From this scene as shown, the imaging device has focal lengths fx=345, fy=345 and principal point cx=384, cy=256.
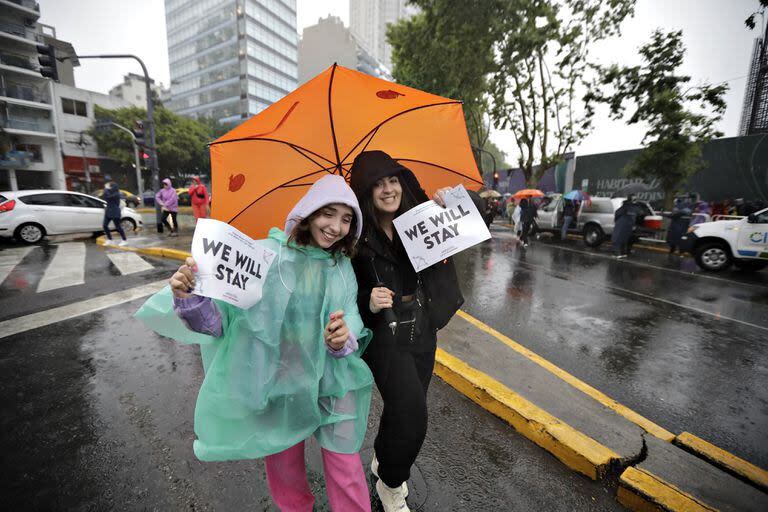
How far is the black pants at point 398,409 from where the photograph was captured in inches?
63.4

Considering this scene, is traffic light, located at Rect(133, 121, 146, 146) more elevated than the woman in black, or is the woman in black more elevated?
traffic light, located at Rect(133, 121, 146, 146)

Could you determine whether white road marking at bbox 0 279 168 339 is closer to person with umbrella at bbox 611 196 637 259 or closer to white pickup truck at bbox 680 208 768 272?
person with umbrella at bbox 611 196 637 259

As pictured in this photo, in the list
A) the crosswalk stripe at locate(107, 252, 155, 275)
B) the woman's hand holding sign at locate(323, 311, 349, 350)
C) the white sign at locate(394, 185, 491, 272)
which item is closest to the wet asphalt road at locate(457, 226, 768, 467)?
the white sign at locate(394, 185, 491, 272)

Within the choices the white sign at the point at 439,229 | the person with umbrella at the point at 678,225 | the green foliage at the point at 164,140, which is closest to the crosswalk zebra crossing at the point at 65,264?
the white sign at the point at 439,229

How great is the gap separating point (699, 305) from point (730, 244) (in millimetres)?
3727

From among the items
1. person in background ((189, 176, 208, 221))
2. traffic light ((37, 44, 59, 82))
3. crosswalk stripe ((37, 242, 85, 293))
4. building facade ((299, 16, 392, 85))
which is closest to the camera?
crosswalk stripe ((37, 242, 85, 293))

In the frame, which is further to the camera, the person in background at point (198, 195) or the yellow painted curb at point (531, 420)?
the person in background at point (198, 195)

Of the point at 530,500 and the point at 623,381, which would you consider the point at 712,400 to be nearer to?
the point at 623,381

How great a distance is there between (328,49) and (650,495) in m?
91.6

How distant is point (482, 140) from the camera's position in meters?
25.4

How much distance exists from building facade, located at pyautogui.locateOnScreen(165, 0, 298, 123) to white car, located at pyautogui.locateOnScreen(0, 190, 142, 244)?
187 feet

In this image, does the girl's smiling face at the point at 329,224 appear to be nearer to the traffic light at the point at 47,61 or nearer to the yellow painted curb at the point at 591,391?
the yellow painted curb at the point at 591,391

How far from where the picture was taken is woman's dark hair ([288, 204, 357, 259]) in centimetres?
152

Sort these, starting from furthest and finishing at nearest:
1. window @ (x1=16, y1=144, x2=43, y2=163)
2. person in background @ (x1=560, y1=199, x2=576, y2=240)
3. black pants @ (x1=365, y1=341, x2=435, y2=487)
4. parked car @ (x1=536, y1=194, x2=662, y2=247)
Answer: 1. window @ (x1=16, y1=144, x2=43, y2=163)
2. person in background @ (x1=560, y1=199, x2=576, y2=240)
3. parked car @ (x1=536, y1=194, x2=662, y2=247)
4. black pants @ (x1=365, y1=341, x2=435, y2=487)
